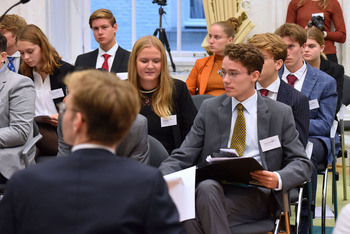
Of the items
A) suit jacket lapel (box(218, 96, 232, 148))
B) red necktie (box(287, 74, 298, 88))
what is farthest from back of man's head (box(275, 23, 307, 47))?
suit jacket lapel (box(218, 96, 232, 148))

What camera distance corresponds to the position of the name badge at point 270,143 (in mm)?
2910

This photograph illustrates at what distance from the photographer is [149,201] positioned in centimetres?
143

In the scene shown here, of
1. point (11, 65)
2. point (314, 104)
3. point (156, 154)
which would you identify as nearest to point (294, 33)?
point (314, 104)

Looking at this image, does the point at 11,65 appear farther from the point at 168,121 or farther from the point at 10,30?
the point at 168,121

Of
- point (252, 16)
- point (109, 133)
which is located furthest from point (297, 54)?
point (109, 133)

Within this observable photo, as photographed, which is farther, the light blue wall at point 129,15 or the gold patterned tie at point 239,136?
the light blue wall at point 129,15

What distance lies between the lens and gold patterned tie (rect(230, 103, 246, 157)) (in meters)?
2.97

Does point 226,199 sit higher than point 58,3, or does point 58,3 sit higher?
point 58,3

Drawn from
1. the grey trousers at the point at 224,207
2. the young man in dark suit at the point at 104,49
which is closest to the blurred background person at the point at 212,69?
the young man in dark suit at the point at 104,49

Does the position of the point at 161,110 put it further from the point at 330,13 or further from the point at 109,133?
the point at 330,13

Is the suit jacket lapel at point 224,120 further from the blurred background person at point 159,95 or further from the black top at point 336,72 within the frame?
the black top at point 336,72

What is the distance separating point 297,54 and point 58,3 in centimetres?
353

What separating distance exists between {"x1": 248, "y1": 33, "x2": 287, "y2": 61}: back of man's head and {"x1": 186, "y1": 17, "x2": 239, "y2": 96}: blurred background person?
132cm

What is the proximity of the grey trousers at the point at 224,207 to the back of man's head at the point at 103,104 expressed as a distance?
127 cm
